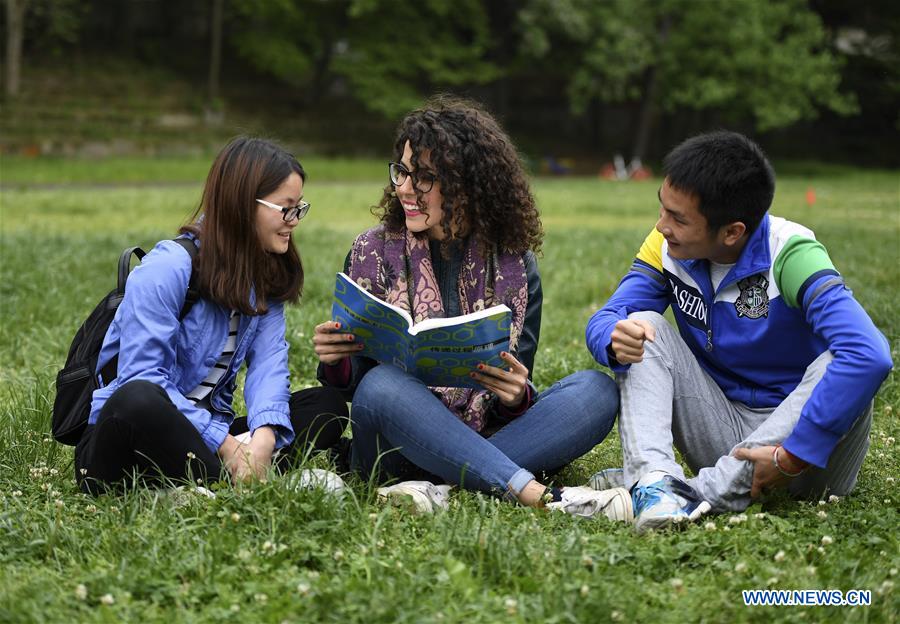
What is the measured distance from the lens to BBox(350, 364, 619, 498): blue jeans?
133 inches

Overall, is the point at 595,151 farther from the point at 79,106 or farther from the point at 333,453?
the point at 333,453

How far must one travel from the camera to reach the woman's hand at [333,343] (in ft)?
11.6

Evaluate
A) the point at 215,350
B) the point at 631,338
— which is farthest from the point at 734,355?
the point at 215,350

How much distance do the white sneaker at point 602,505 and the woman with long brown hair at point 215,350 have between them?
2.96 ft

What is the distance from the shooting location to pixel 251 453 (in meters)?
3.45

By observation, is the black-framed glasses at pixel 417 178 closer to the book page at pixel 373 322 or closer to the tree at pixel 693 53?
the book page at pixel 373 322

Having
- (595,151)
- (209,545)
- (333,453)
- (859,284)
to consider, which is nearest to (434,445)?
(333,453)

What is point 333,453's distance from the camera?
12.7 ft

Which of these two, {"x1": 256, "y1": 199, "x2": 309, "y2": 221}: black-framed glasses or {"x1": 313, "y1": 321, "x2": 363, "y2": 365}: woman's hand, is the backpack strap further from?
{"x1": 313, "y1": 321, "x2": 363, "y2": 365}: woman's hand

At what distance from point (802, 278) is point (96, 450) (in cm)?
227

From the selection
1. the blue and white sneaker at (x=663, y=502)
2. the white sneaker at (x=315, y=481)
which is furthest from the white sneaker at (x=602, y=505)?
the white sneaker at (x=315, y=481)

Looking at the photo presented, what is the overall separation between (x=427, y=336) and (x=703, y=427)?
1.02 m

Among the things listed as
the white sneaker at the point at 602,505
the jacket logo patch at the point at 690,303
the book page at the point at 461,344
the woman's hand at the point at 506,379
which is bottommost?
the white sneaker at the point at 602,505

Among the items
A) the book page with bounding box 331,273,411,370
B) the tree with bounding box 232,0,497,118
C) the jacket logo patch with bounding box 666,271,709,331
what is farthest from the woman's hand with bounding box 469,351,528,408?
the tree with bounding box 232,0,497,118
